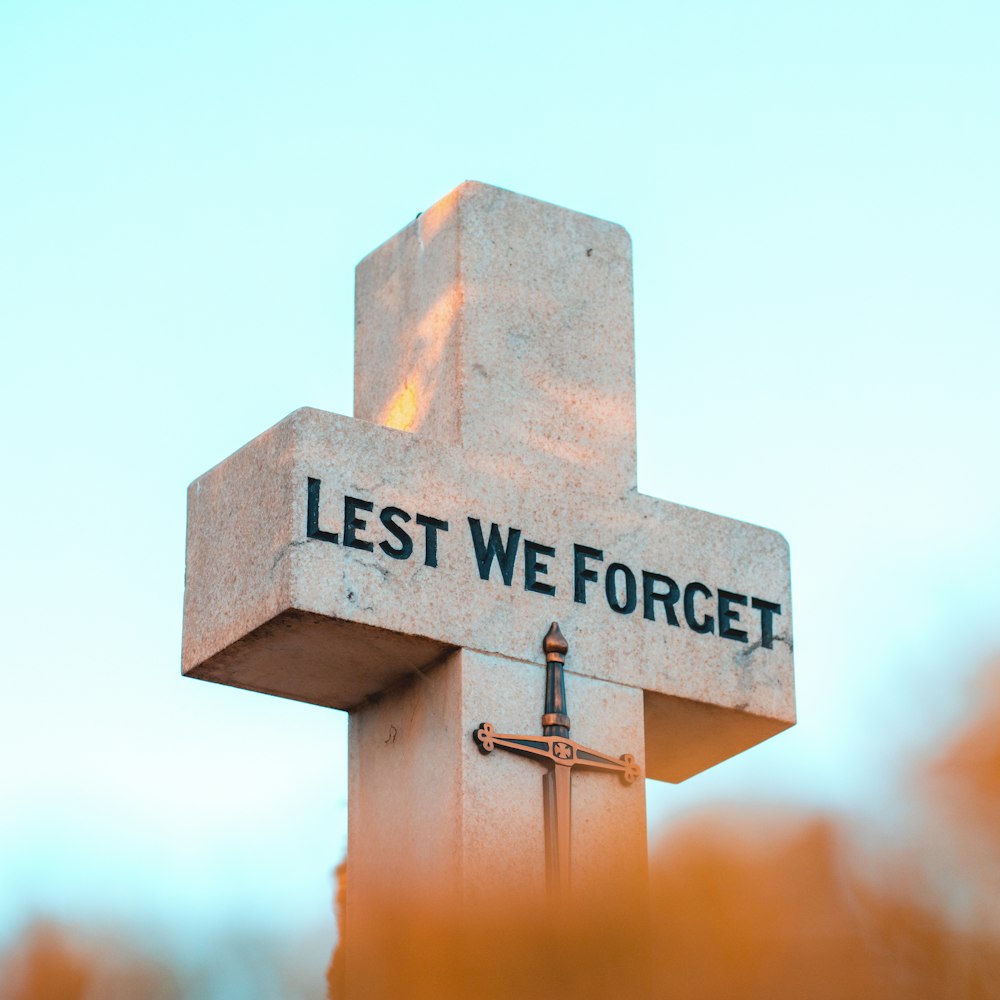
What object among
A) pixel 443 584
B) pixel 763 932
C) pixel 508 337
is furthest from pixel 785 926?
pixel 508 337

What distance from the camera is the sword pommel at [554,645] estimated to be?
7969 mm

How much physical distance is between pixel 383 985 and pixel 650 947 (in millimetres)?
834

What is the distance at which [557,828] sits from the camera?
7738 millimetres

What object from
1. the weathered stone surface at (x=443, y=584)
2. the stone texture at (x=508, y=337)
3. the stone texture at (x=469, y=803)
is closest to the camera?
the stone texture at (x=469, y=803)

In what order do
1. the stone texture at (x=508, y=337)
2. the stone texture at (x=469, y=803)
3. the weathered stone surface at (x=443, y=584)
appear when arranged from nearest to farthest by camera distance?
the stone texture at (x=469, y=803), the weathered stone surface at (x=443, y=584), the stone texture at (x=508, y=337)

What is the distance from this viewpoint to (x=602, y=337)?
867cm

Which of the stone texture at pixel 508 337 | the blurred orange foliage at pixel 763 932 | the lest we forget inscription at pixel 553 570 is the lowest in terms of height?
the blurred orange foliage at pixel 763 932

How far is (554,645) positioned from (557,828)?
1.94ft

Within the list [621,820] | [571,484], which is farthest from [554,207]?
[621,820]

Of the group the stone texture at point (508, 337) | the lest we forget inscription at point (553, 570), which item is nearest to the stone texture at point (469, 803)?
the lest we forget inscription at point (553, 570)

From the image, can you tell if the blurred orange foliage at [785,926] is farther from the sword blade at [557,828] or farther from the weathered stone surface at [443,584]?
the weathered stone surface at [443,584]

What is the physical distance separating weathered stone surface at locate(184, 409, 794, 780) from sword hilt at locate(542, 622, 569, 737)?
5 centimetres

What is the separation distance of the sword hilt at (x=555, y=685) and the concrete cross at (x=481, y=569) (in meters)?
0.04

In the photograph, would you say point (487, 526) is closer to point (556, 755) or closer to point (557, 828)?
point (556, 755)
